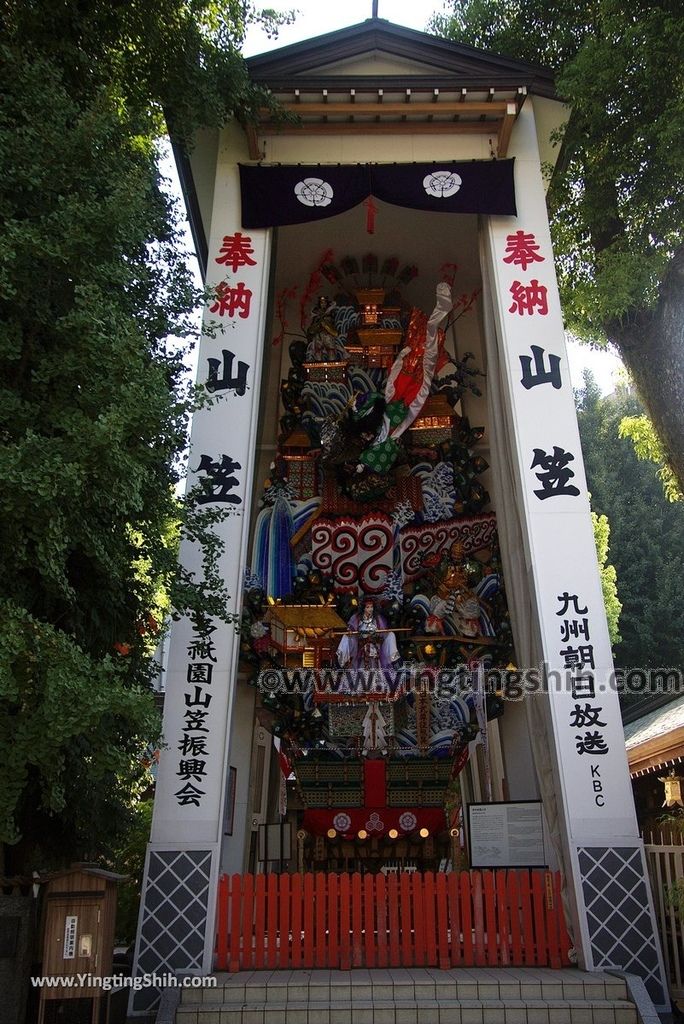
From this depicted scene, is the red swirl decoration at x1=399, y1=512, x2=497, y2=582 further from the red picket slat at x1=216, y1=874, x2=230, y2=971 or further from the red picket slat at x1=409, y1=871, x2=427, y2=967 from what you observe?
the red picket slat at x1=216, y1=874, x2=230, y2=971

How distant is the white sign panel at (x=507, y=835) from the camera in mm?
6941

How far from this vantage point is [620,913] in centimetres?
572

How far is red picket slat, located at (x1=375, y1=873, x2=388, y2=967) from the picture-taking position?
5.99 meters

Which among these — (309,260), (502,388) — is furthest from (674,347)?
(309,260)

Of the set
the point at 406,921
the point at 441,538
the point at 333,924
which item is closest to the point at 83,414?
the point at 333,924

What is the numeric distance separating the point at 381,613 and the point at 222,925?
13.7 ft

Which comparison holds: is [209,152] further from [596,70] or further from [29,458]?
[29,458]

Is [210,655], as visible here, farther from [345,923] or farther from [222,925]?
[345,923]

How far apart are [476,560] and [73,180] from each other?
6.00m

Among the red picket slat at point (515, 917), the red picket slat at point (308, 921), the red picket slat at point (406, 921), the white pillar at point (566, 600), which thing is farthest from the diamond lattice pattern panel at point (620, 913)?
the red picket slat at point (308, 921)

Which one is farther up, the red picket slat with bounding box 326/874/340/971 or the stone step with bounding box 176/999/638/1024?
the red picket slat with bounding box 326/874/340/971

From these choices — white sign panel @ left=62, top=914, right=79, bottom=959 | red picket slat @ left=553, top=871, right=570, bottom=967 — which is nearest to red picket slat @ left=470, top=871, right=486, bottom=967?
red picket slat @ left=553, top=871, right=570, bottom=967

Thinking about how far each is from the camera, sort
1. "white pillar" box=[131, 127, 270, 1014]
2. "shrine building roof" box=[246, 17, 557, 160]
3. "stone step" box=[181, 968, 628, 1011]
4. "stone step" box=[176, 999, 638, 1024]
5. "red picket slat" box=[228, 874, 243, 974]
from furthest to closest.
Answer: "shrine building roof" box=[246, 17, 557, 160]
"red picket slat" box=[228, 874, 243, 974]
"white pillar" box=[131, 127, 270, 1014]
"stone step" box=[181, 968, 628, 1011]
"stone step" box=[176, 999, 638, 1024]

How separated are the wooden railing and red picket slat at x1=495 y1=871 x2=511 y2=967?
3.66 feet
